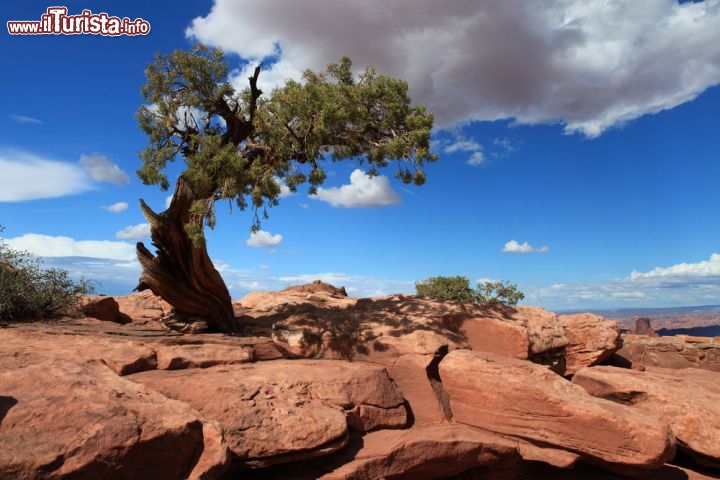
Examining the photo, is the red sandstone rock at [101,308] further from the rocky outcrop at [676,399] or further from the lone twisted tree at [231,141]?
the rocky outcrop at [676,399]

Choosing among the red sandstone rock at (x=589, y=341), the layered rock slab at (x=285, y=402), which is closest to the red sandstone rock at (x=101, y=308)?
the layered rock slab at (x=285, y=402)

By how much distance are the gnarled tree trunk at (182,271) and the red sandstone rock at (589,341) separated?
34.0 ft

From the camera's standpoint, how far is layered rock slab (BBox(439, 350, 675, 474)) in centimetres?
944

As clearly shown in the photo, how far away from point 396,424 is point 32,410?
21.7ft

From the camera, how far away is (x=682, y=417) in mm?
11070

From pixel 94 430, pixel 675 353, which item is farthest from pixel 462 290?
pixel 94 430

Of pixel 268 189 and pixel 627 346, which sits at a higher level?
pixel 268 189

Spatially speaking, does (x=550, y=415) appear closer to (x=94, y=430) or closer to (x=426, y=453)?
(x=426, y=453)

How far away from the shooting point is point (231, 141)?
13.4m

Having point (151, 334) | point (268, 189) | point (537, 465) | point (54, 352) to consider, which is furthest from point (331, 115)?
point (537, 465)

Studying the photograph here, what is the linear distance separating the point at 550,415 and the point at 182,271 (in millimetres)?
10073

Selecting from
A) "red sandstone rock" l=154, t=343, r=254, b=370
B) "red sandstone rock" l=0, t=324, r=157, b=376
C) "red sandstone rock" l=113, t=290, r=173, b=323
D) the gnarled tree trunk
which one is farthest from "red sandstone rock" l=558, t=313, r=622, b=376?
"red sandstone rock" l=113, t=290, r=173, b=323

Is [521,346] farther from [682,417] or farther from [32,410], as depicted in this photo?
[32,410]

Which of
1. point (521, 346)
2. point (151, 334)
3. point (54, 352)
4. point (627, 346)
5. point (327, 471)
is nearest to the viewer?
point (327, 471)
